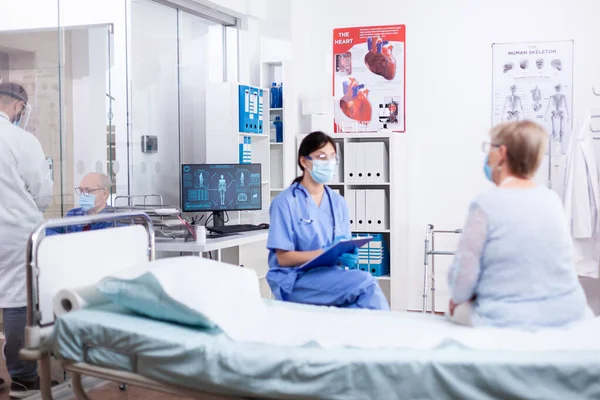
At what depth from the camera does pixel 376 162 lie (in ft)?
16.9

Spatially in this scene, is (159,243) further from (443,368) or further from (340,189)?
(443,368)

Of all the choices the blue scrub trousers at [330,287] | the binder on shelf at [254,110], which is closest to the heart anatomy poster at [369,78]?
the binder on shelf at [254,110]

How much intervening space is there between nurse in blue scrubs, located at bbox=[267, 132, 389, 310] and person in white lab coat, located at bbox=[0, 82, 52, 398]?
1.11m

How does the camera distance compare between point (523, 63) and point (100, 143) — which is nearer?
point (100, 143)

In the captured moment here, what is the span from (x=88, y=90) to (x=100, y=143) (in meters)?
0.31

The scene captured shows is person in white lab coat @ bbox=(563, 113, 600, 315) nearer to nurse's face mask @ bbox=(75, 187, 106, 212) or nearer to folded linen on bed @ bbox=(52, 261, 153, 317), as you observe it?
nurse's face mask @ bbox=(75, 187, 106, 212)

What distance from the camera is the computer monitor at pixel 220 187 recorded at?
4.36 m

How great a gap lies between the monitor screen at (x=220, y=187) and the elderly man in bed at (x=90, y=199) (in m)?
0.68

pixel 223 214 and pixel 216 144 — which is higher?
pixel 216 144

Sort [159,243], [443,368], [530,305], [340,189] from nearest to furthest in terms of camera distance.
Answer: [443,368]
[530,305]
[159,243]
[340,189]

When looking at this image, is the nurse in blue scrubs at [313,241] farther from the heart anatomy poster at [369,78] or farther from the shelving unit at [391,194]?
the heart anatomy poster at [369,78]

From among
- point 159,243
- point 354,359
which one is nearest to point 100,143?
point 159,243

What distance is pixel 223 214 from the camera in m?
4.64

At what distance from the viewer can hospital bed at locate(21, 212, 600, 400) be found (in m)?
1.79
